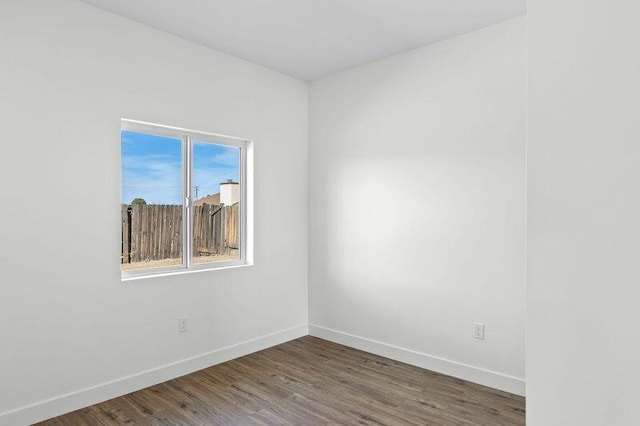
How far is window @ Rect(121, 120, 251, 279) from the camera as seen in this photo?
116 inches

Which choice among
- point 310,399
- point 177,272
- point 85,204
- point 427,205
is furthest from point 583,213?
point 177,272

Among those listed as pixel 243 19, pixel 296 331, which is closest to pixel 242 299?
pixel 296 331

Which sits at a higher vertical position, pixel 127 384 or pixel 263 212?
pixel 263 212

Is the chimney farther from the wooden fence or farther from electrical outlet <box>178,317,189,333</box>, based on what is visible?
electrical outlet <box>178,317,189,333</box>

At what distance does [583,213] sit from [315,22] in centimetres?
268

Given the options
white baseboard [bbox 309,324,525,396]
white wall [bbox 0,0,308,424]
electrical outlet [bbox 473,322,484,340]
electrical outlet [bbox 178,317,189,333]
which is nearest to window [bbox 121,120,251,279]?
white wall [bbox 0,0,308,424]

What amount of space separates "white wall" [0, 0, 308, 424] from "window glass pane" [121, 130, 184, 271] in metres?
0.20

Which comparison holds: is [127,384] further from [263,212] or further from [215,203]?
[263,212]

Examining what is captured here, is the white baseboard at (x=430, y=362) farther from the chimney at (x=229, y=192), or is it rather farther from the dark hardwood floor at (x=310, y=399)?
the chimney at (x=229, y=192)

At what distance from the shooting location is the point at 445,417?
2445 millimetres

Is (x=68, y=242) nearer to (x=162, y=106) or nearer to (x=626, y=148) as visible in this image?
(x=162, y=106)

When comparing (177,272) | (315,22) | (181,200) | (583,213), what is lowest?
(177,272)

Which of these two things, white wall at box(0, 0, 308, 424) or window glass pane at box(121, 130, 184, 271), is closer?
white wall at box(0, 0, 308, 424)

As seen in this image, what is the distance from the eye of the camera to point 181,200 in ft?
10.7
